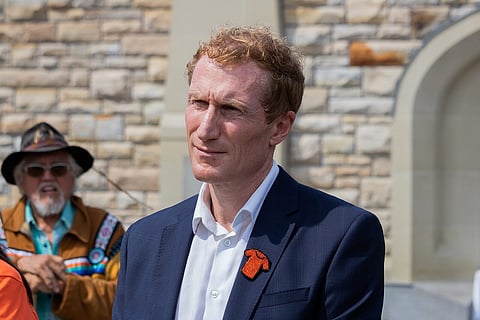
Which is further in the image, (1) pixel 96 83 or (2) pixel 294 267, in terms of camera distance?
(1) pixel 96 83

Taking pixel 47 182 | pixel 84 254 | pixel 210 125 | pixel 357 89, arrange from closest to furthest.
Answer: pixel 210 125, pixel 84 254, pixel 47 182, pixel 357 89

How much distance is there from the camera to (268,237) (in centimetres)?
227

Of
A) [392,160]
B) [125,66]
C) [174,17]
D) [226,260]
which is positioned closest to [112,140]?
[125,66]

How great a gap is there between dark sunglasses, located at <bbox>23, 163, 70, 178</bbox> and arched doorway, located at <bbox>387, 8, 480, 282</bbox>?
3345 millimetres

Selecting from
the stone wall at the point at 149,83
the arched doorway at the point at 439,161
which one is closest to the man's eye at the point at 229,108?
the stone wall at the point at 149,83

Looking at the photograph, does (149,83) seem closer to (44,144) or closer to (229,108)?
(44,144)

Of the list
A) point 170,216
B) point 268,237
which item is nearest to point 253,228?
point 268,237

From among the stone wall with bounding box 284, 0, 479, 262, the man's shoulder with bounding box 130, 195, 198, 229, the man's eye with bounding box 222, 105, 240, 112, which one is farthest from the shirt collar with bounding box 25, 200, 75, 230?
the stone wall with bounding box 284, 0, 479, 262

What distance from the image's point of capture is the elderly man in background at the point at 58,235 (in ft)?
12.3

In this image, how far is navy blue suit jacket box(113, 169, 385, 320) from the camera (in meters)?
2.16

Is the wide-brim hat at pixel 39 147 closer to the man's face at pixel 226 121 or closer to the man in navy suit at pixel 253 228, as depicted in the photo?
the man in navy suit at pixel 253 228

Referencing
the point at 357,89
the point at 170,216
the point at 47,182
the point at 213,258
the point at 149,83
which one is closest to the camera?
the point at 213,258

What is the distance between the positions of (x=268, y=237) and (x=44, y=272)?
5.42 ft

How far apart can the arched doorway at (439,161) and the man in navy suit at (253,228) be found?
471 centimetres
